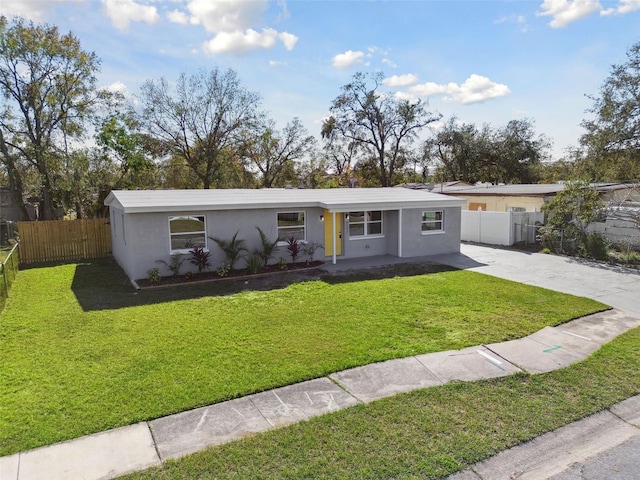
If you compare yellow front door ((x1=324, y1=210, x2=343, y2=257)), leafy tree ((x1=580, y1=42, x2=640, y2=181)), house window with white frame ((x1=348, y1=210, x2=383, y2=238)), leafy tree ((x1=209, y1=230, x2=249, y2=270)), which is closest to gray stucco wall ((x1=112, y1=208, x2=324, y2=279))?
leafy tree ((x1=209, y1=230, x2=249, y2=270))

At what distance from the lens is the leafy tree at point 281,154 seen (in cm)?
3669

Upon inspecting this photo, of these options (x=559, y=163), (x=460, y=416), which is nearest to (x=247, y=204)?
(x=460, y=416)

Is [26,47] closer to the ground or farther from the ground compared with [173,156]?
farther from the ground

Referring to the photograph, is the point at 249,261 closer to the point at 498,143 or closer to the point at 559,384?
the point at 559,384

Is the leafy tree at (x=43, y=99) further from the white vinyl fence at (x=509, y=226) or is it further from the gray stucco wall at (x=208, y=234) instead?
the white vinyl fence at (x=509, y=226)

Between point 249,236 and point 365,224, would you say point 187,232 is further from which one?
point 365,224

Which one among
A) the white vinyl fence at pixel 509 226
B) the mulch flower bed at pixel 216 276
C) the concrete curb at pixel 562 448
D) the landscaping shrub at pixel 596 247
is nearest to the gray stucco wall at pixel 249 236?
the mulch flower bed at pixel 216 276

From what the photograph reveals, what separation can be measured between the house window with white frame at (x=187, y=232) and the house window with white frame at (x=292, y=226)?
268 cm

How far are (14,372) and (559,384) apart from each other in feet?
26.9

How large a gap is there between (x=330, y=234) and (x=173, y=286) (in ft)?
20.3

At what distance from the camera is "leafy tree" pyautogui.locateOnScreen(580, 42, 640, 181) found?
22.8 m

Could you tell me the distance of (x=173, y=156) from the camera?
32.0 metres

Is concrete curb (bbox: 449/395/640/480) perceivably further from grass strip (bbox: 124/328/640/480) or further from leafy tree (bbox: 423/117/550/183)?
leafy tree (bbox: 423/117/550/183)

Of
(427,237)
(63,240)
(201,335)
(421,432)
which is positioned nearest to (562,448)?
(421,432)
